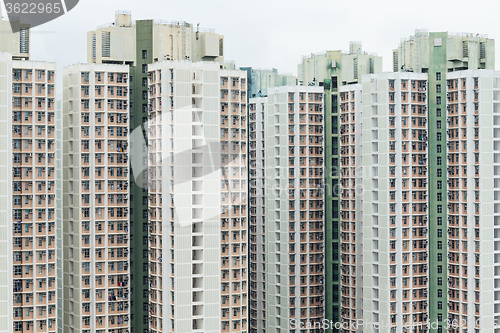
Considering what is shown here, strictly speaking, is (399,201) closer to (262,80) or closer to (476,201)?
(476,201)

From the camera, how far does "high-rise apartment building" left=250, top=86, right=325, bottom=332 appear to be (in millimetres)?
91188

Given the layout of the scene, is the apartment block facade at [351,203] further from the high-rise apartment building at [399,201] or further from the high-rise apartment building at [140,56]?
the high-rise apartment building at [140,56]

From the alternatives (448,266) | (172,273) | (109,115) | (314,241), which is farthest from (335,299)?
(109,115)

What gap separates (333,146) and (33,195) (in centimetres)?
3974

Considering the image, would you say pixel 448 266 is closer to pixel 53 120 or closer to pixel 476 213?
pixel 476 213

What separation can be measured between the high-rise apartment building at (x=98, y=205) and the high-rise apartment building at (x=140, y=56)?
1896mm

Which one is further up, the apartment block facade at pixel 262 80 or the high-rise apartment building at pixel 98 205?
the apartment block facade at pixel 262 80

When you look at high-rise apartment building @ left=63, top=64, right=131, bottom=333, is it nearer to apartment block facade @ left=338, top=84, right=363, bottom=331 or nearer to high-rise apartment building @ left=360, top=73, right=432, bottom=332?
high-rise apartment building @ left=360, top=73, right=432, bottom=332

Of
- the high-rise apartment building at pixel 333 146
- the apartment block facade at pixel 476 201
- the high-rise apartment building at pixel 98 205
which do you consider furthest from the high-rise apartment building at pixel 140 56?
the apartment block facade at pixel 476 201

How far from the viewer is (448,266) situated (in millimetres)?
81062

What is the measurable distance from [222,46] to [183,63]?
7.73 metres

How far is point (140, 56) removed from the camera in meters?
76.9

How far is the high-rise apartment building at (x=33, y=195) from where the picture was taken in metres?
68.2

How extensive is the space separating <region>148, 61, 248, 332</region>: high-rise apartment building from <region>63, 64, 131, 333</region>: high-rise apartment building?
4877 millimetres
